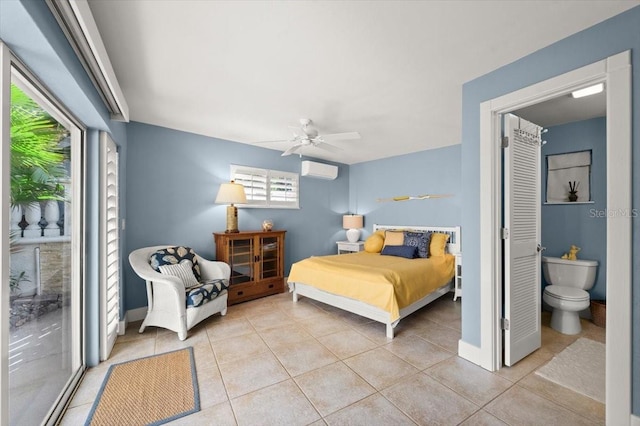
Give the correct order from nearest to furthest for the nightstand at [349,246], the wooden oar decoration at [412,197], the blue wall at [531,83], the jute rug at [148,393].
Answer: the blue wall at [531,83] < the jute rug at [148,393] < the wooden oar decoration at [412,197] < the nightstand at [349,246]

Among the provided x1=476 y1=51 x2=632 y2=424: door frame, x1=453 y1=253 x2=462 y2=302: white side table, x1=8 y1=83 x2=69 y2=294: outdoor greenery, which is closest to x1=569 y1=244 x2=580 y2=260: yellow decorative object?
x1=453 y1=253 x2=462 y2=302: white side table

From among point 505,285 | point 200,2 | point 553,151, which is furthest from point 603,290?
point 200,2

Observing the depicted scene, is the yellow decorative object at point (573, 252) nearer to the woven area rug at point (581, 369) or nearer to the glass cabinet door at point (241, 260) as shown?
the woven area rug at point (581, 369)

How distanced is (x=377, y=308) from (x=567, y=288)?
2.20 meters

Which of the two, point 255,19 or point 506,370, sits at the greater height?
point 255,19

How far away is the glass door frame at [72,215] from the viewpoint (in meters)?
1.13

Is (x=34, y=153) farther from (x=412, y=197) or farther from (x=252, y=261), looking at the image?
(x=412, y=197)

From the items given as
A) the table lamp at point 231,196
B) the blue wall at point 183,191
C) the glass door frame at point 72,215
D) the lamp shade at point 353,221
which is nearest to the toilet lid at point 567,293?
the lamp shade at point 353,221

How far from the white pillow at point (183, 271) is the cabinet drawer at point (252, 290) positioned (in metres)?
0.70

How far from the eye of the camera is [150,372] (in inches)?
83.4

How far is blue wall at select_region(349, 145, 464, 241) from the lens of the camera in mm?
4418

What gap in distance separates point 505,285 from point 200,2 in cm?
295

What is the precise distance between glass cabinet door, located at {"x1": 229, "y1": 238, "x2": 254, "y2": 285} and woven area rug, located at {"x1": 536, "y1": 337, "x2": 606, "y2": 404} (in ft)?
11.2

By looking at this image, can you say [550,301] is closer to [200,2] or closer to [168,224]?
[200,2]
